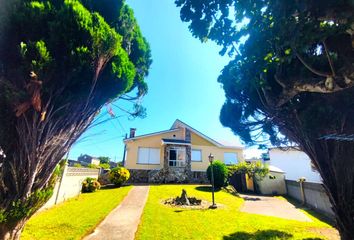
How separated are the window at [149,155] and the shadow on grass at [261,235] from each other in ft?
57.8

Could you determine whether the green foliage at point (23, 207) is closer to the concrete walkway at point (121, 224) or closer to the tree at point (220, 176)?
the concrete walkway at point (121, 224)

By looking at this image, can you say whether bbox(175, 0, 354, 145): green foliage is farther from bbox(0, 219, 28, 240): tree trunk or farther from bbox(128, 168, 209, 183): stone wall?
bbox(128, 168, 209, 183): stone wall

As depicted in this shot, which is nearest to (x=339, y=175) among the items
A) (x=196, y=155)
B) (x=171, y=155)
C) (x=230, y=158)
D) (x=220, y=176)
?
(x=220, y=176)

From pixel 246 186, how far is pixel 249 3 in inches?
828

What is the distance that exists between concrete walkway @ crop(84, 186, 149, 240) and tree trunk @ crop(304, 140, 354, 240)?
262 inches

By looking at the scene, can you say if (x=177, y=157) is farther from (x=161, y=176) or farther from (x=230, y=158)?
(x=230, y=158)

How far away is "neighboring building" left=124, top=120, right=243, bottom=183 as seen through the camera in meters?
22.8

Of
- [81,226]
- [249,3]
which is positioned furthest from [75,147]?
[249,3]

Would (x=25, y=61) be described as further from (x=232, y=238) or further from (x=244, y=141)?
(x=244, y=141)

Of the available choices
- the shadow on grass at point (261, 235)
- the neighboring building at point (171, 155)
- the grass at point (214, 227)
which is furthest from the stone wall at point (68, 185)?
the shadow on grass at point (261, 235)

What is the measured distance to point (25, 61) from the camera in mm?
4332

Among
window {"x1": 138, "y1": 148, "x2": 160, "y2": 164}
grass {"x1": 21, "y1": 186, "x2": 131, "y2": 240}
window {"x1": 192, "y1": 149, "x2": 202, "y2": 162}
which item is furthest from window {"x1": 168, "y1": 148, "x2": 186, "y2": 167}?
grass {"x1": 21, "y1": 186, "x2": 131, "y2": 240}

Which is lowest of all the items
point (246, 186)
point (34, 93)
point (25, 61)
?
point (246, 186)

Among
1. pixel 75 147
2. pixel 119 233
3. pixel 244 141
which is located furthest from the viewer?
pixel 244 141
